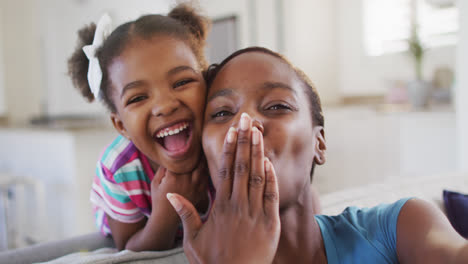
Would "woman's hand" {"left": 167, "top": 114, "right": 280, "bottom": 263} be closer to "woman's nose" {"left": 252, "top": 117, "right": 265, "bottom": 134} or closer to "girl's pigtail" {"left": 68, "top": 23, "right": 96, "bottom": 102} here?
"woman's nose" {"left": 252, "top": 117, "right": 265, "bottom": 134}

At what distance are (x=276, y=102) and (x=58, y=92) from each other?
370 cm

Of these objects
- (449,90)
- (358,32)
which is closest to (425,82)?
(449,90)

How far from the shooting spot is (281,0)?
3178 millimetres

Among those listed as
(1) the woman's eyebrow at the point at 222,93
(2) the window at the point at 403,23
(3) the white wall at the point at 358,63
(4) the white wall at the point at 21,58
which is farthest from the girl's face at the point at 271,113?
(4) the white wall at the point at 21,58

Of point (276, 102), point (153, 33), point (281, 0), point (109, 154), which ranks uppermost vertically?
point (281, 0)

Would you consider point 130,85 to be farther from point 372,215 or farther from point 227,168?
point 372,215

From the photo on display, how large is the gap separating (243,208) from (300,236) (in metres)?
0.17

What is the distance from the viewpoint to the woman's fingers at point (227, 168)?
590 millimetres

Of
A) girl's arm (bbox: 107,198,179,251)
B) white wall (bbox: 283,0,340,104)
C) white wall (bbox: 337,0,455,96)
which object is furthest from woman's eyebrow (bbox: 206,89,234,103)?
white wall (bbox: 337,0,455,96)

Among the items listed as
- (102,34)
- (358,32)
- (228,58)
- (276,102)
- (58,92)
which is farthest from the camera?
(58,92)

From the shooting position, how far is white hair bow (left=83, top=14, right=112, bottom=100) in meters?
0.89

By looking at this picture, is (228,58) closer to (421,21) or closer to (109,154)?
(109,154)

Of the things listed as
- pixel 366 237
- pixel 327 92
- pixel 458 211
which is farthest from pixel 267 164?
pixel 327 92

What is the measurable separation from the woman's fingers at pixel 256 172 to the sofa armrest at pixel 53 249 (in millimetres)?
506
